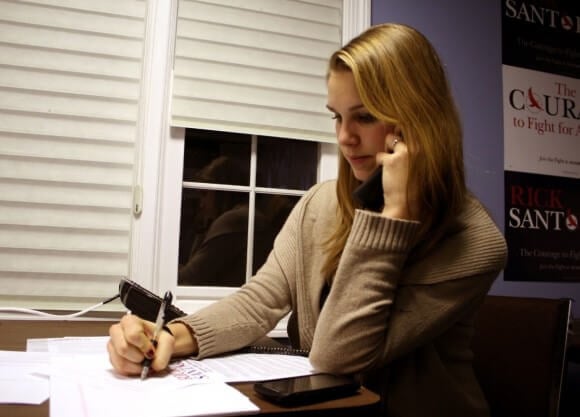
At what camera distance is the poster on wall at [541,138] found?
229cm

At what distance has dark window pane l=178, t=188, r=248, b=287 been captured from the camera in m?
1.92

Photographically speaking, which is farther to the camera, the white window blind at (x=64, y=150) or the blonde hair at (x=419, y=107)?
the white window blind at (x=64, y=150)

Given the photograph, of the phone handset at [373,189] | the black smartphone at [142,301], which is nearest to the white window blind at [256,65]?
the black smartphone at [142,301]

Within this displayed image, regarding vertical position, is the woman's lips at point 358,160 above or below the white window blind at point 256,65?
below

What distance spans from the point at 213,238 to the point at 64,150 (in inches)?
24.3

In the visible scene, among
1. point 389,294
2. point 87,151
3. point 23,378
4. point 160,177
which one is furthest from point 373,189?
point 87,151

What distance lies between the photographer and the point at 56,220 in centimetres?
170

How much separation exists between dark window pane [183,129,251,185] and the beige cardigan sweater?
99 centimetres

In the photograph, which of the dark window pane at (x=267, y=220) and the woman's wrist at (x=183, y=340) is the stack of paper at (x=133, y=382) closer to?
the woman's wrist at (x=183, y=340)

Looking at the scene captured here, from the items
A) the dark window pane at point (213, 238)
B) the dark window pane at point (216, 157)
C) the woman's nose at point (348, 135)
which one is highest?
the dark window pane at point (216, 157)

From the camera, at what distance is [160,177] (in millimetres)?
1808

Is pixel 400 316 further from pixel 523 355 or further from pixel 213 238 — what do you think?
pixel 213 238

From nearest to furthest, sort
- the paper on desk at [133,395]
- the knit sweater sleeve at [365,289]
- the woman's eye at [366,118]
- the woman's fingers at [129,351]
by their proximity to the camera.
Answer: the paper on desk at [133,395] → the woman's fingers at [129,351] → the knit sweater sleeve at [365,289] → the woman's eye at [366,118]

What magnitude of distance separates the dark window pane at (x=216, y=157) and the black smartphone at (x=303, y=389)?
1.36 metres
